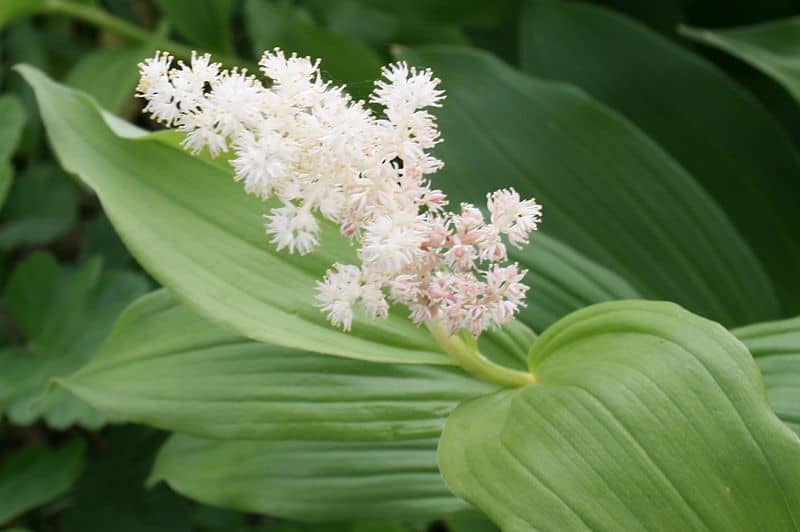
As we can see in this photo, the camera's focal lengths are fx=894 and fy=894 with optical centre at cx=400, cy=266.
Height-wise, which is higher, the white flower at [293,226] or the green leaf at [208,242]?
the white flower at [293,226]

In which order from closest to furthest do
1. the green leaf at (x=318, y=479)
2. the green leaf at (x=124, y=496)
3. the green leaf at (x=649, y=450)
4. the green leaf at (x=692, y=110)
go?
the green leaf at (x=649, y=450) → the green leaf at (x=318, y=479) → the green leaf at (x=124, y=496) → the green leaf at (x=692, y=110)

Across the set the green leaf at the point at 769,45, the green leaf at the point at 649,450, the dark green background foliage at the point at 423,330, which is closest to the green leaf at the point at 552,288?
the dark green background foliage at the point at 423,330

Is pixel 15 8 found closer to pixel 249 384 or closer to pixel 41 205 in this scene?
pixel 41 205

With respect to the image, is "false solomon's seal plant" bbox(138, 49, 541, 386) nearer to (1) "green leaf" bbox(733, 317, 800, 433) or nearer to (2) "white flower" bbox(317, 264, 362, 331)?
(2) "white flower" bbox(317, 264, 362, 331)

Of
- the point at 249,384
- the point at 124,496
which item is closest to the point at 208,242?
the point at 249,384

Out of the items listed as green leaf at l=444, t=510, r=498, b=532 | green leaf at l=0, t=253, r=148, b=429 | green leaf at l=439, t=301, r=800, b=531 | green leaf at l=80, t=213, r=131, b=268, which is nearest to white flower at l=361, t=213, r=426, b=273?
green leaf at l=439, t=301, r=800, b=531

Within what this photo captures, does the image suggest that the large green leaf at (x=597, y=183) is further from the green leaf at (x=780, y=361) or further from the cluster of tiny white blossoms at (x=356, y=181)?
the cluster of tiny white blossoms at (x=356, y=181)

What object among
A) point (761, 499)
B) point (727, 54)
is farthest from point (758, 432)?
point (727, 54)
